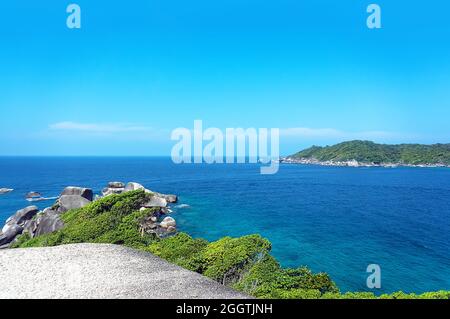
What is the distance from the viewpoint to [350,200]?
47.9 m

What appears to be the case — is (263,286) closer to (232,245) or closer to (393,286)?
(232,245)

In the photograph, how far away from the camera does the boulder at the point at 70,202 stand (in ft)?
105

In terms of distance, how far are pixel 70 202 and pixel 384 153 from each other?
134321mm

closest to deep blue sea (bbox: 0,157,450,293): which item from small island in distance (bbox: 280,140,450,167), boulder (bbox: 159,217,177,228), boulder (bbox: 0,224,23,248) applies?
boulder (bbox: 159,217,177,228)

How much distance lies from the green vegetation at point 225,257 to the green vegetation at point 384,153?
12471 centimetres

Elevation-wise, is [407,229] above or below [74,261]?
→ below

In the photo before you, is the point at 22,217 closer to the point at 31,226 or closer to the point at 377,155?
the point at 31,226

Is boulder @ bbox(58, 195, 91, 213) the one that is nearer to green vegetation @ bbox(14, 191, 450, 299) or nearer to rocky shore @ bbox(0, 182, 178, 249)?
rocky shore @ bbox(0, 182, 178, 249)

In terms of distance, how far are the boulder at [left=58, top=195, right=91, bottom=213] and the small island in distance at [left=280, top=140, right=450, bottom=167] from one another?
11597 cm

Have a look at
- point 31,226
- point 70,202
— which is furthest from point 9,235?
point 70,202

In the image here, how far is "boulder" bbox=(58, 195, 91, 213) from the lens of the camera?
31925 mm
